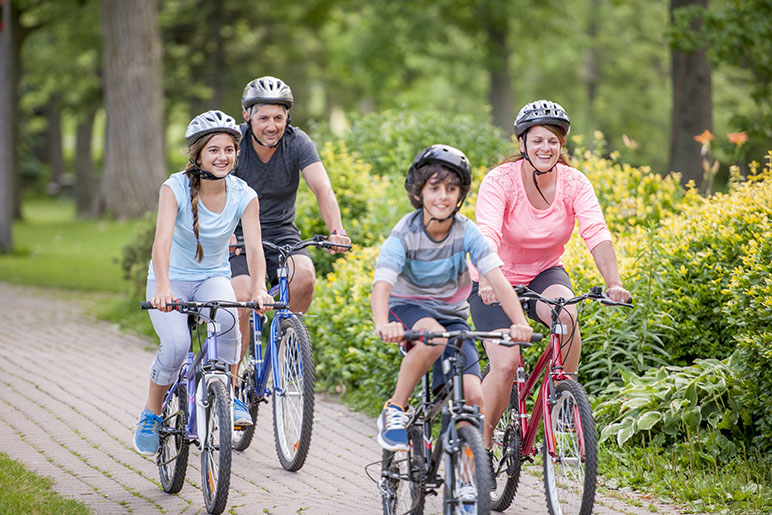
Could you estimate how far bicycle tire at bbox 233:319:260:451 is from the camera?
611 cm

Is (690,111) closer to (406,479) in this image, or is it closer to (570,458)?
(570,458)

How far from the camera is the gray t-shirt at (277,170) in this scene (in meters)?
6.14

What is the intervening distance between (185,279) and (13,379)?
3.51m

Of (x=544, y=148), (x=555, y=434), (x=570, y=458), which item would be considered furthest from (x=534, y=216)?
(x=570, y=458)

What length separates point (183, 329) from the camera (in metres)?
5.17

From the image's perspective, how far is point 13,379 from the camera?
26.4ft

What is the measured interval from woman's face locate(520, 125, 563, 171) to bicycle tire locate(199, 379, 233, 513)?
1965 millimetres

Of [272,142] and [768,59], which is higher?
[768,59]

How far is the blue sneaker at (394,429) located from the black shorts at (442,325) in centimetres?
22

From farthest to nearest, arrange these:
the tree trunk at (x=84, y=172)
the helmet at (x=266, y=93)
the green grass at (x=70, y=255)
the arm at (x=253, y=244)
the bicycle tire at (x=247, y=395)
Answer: the tree trunk at (x=84, y=172) → the green grass at (x=70, y=255) → the bicycle tire at (x=247, y=395) → the helmet at (x=266, y=93) → the arm at (x=253, y=244)

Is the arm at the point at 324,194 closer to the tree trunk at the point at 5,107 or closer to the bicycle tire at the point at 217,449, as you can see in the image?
the bicycle tire at the point at 217,449

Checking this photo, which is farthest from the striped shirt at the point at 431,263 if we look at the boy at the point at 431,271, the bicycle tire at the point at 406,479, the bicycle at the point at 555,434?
the bicycle tire at the point at 406,479

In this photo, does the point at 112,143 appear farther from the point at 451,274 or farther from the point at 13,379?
the point at 451,274

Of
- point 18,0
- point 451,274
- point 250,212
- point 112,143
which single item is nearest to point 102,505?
→ point 250,212
